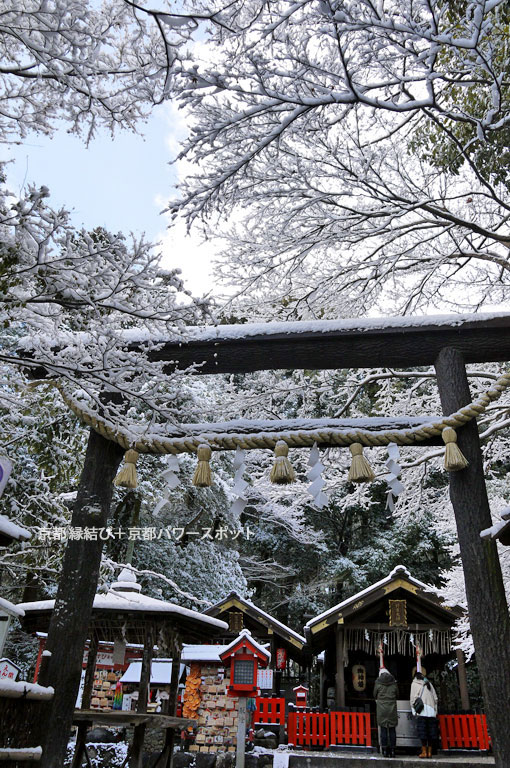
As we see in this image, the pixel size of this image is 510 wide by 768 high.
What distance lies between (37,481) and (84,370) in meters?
4.17

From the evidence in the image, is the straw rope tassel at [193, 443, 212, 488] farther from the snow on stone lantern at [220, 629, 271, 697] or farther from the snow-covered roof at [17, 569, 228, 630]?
the snow on stone lantern at [220, 629, 271, 697]

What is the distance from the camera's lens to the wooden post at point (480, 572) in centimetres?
326

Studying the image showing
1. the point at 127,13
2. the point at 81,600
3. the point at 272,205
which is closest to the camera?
the point at 127,13

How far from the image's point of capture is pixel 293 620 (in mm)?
17844

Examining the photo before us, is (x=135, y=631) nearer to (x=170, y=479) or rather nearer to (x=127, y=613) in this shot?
(x=127, y=613)

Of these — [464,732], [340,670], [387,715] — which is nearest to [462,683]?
[464,732]

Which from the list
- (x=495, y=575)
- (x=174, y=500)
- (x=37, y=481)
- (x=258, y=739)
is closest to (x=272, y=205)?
(x=495, y=575)

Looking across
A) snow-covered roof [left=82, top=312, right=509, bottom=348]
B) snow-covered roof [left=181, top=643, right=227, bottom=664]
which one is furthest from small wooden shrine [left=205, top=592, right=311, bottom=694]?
snow-covered roof [left=82, top=312, right=509, bottom=348]

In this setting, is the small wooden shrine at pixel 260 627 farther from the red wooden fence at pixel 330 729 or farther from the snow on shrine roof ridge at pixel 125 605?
the snow on shrine roof ridge at pixel 125 605

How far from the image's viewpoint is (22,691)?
3170mm

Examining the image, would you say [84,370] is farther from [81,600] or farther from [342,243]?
[342,243]

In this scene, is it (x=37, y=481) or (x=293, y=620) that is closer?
(x=37, y=481)

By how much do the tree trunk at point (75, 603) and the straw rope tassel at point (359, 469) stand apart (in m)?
1.74

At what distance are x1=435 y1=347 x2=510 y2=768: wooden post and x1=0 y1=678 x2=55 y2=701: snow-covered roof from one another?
103 inches
